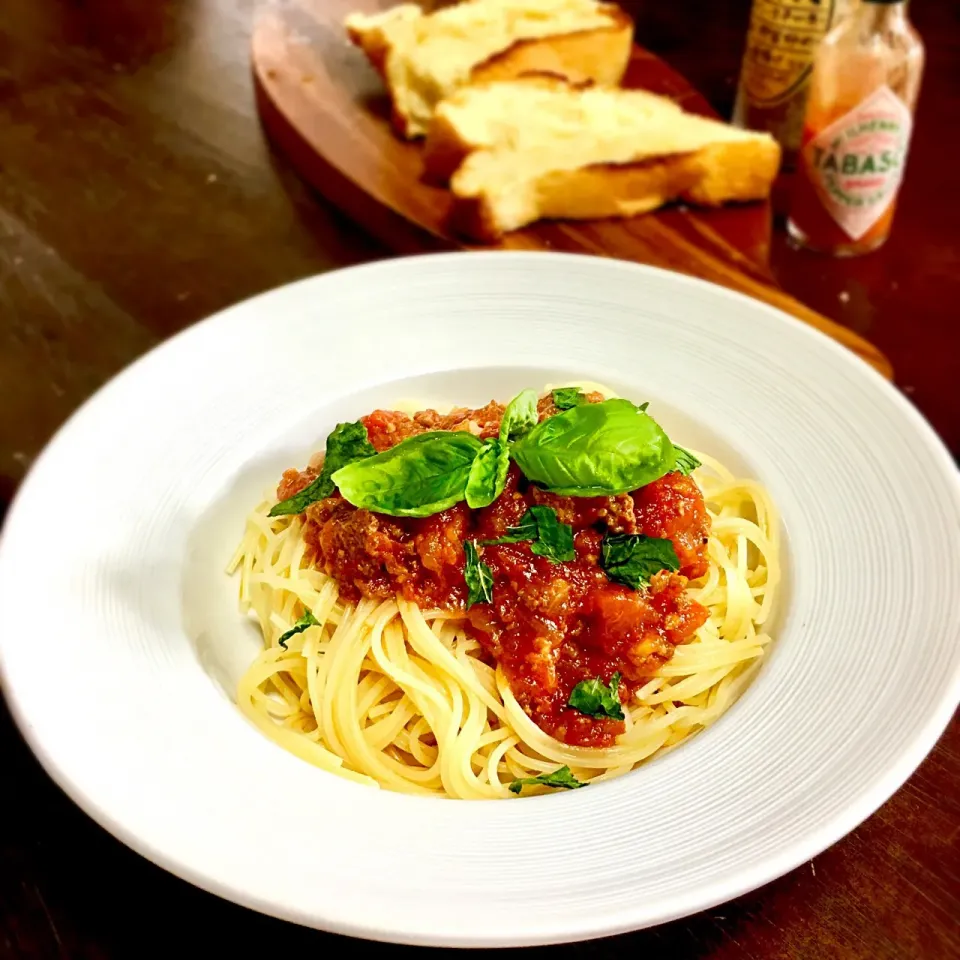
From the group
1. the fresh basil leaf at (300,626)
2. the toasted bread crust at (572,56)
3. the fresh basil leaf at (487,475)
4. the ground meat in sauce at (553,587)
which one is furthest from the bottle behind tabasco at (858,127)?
the fresh basil leaf at (300,626)

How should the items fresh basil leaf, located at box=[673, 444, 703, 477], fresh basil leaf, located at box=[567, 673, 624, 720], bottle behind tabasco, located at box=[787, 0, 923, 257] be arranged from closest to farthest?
fresh basil leaf, located at box=[567, 673, 624, 720] < fresh basil leaf, located at box=[673, 444, 703, 477] < bottle behind tabasco, located at box=[787, 0, 923, 257]

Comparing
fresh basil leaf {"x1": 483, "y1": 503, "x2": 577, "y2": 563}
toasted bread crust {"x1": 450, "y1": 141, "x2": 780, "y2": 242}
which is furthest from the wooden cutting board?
fresh basil leaf {"x1": 483, "y1": 503, "x2": 577, "y2": 563}

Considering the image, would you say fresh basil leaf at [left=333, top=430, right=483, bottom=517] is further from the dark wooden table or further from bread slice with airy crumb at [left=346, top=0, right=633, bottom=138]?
bread slice with airy crumb at [left=346, top=0, right=633, bottom=138]

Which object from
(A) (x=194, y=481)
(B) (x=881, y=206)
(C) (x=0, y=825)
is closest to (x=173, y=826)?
(C) (x=0, y=825)

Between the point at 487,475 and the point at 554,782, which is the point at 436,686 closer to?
the point at 554,782

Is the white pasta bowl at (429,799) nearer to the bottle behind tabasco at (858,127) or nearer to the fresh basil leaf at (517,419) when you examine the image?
the fresh basil leaf at (517,419)

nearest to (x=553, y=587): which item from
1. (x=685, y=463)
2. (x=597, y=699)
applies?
(x=597, y=699)
